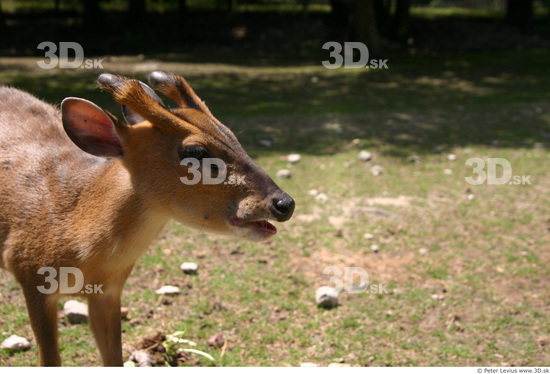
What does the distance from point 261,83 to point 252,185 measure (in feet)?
33.7

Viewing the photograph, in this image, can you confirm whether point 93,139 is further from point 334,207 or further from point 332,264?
point 334,207

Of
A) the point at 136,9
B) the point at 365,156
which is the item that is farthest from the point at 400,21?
the point at 365,156

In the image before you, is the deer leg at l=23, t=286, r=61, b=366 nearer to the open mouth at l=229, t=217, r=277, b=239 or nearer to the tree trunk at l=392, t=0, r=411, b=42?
the open mouth at l=229, t=217, r=277, b=239

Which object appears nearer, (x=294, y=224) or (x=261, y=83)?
(x=294, y=224)

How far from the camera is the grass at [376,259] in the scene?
3902mm

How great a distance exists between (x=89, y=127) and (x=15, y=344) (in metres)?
1.58

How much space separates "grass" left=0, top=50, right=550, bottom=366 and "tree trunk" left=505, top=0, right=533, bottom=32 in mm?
13312

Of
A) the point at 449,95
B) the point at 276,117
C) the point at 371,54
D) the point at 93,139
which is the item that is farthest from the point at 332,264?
the point at 371,54

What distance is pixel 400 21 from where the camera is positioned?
1997cm

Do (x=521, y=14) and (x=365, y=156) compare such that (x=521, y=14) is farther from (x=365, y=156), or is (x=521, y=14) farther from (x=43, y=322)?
(x=43, y=322)

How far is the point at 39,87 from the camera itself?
11.1 m

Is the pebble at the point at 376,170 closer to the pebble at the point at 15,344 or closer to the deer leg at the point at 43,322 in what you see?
the pebble at the point at 15,344

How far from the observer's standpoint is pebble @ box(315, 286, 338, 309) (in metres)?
4.29

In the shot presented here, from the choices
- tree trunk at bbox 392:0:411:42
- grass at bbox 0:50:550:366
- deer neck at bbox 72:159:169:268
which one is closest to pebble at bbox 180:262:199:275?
grass at bbox 0:50:550:366
